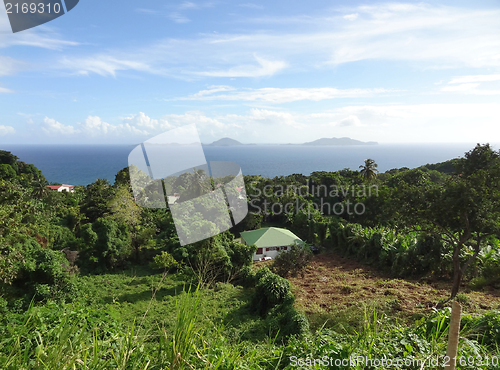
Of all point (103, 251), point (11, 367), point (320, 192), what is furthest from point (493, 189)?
point (320, 192)

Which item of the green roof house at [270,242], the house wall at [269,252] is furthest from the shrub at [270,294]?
the house wall at [269,252]

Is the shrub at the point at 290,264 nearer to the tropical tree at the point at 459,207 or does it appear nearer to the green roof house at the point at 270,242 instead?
the green roof house at the point at 270,242

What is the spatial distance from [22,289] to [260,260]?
10.9 metres

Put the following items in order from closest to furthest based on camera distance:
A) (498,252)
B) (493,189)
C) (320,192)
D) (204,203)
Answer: (493,189) < (498,252) < (204,203) < (320,192)

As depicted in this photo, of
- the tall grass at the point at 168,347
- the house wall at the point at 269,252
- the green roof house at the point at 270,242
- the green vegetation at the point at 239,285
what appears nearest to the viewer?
the tall grass at the point at 168,347

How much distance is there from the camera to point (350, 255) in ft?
50.3

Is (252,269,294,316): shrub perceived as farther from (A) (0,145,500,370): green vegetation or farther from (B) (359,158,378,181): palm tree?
(B) (359,158,378,181): palm tree

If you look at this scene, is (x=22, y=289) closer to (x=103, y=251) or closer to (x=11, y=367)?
(x=103, y=251)

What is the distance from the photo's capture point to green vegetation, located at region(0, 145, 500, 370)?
180cm

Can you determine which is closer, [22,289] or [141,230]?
[22,289]

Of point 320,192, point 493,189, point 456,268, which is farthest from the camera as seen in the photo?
point 320,192

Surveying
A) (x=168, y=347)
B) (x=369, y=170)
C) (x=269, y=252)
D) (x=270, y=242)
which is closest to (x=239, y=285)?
(x=270, y=242)

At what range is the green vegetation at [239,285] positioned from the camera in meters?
1.80

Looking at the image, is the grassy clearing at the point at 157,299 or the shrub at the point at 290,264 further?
the shrub at the point at 290,264
